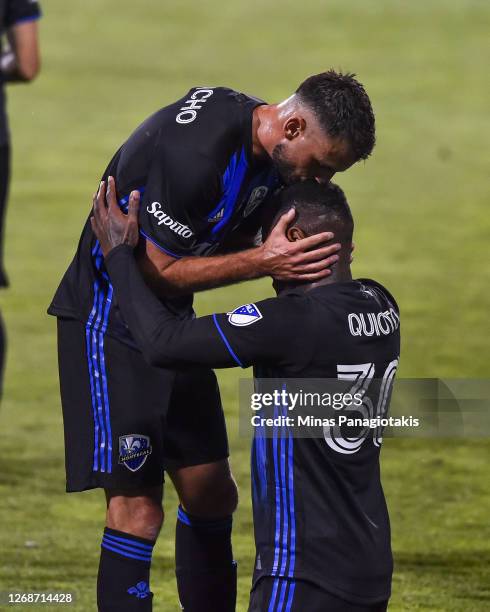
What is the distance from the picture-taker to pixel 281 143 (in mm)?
4445

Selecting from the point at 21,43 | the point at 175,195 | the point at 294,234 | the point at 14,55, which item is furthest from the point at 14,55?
the point at 294,234

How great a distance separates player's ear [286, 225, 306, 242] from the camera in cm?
→ 405

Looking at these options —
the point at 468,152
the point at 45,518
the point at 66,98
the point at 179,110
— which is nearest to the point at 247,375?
the point at 45,518

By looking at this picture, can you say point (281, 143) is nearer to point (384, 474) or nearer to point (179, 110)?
point (179, 110)

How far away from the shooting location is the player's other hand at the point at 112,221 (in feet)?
14.4

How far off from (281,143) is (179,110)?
372 mm

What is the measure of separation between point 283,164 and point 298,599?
52.7 inches

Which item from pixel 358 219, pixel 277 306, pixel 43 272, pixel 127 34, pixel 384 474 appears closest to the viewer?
pixel 277 306

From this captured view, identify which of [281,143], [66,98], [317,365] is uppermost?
[66,98]

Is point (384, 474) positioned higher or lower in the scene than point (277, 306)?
lower

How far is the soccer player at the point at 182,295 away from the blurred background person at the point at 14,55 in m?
3.40

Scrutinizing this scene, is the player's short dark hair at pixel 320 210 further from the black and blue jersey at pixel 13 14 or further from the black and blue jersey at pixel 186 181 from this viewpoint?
the black and blue jersey at pixel 13 14

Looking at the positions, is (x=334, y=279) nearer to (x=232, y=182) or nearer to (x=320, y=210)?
(x=320, y=210)

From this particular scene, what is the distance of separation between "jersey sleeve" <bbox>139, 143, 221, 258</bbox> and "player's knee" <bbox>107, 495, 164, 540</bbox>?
0.84m
